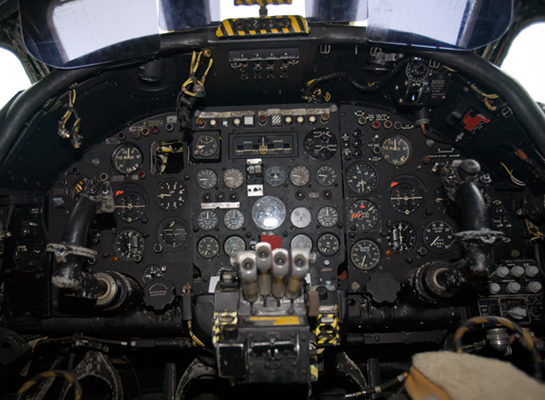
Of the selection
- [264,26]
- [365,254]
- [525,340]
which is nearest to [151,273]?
[365,254]

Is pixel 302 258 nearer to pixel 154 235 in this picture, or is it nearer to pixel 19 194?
pixel 154 235

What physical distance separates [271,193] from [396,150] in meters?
1.37

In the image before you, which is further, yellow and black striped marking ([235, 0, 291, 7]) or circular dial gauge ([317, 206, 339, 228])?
circular dial gauge ([317, 206, 339, 228])

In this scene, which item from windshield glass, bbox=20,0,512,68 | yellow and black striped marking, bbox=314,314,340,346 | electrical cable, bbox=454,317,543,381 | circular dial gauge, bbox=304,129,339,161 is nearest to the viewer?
electrical cable, bbox=454,317,543,381

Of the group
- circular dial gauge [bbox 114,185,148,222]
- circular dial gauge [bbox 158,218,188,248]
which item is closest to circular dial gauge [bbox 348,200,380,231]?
circular dial gauge [bbox 158,218,188,248]

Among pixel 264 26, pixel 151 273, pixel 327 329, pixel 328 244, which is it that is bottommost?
pixel 327 329

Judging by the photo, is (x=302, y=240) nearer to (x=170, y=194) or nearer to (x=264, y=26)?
(x=170, y=194)

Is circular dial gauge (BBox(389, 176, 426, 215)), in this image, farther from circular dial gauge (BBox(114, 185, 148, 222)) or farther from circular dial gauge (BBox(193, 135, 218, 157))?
circular dial gauge (BBox(114, 185, 148, 222))

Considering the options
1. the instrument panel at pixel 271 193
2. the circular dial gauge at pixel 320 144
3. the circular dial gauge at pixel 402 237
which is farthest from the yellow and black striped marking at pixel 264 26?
the circular dial gauge at pixel 402 237

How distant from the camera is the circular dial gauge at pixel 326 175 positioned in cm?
379

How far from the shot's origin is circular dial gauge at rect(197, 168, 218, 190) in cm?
380

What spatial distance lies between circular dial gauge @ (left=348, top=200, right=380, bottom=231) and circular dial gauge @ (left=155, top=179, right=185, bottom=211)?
1738 millimetres

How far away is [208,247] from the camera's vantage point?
3688 millimetres

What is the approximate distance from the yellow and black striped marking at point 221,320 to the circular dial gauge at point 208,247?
151 centimetres
